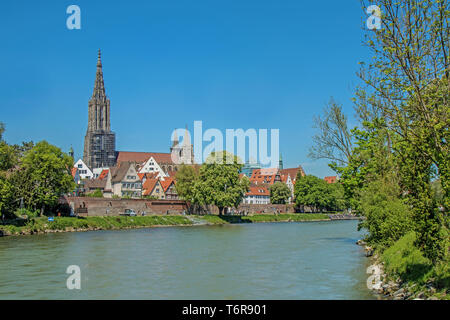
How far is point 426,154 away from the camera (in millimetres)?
15516

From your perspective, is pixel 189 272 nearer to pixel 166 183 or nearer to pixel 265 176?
pixel 166 183

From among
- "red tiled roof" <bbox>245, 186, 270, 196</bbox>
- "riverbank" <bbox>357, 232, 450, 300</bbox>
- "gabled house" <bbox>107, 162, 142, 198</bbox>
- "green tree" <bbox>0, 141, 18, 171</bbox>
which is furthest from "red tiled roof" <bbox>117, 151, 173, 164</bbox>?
"riverbank" <bbox>357, 232, 450, 300</bbox>

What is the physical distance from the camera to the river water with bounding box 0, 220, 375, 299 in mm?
20359

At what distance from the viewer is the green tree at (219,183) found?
8506 centimetres

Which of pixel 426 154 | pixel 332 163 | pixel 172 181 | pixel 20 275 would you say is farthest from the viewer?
pixel 172 181

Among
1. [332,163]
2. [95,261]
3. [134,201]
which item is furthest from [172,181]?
[95,261]

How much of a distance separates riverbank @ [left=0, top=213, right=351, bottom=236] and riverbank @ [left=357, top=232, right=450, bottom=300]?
45.2 metres

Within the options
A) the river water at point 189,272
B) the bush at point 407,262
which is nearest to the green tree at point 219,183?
the river water at point 189,272

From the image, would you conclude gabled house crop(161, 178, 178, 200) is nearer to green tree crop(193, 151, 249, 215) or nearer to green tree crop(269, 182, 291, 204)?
green tree crop(193, 151, 249, 215)

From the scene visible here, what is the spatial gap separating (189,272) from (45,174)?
154 ft

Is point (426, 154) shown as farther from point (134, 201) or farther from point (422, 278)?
point (134, 201)

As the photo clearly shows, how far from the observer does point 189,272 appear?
1024 inches

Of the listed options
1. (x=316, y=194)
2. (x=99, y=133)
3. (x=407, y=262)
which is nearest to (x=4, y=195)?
(x=407, y=262)
